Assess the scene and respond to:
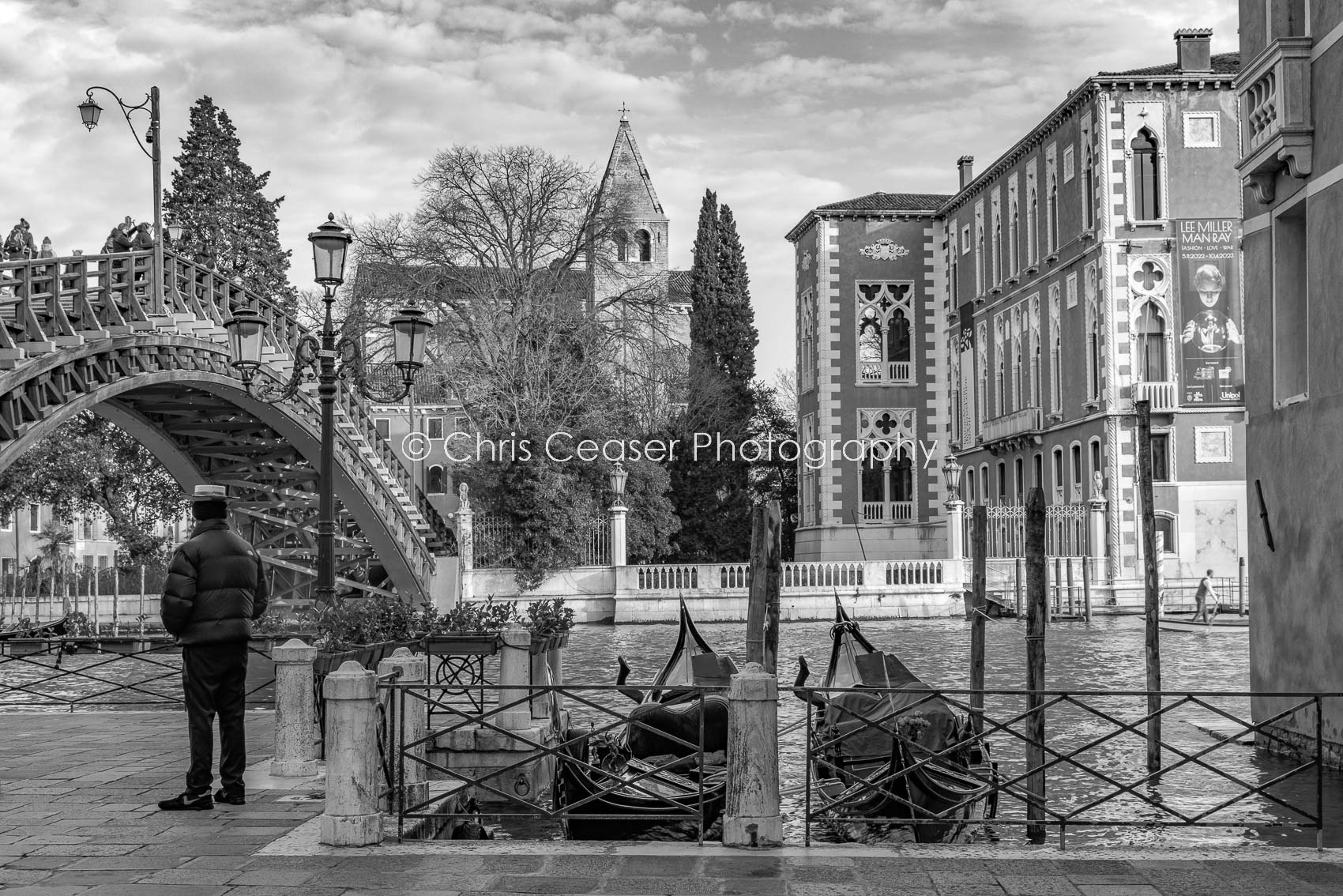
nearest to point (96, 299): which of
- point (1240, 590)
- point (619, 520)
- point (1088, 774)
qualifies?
point (1088, 774)

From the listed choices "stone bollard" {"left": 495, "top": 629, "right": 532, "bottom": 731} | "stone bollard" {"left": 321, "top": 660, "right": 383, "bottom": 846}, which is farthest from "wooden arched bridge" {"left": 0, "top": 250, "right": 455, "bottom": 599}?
"stone bollard" {"left": 321, "top": 660, "right": 383, "bottom": 846}

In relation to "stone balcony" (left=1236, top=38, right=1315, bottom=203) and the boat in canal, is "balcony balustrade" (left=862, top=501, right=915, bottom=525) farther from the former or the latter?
"stone balcony" (left=1236, top=38, right=1315, bottom=203)

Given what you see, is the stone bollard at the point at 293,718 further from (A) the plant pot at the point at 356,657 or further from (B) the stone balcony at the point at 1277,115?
(B) the stone balcony at the point at 1277,115

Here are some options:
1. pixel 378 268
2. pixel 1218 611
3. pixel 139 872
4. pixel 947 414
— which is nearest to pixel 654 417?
pixel 947 414

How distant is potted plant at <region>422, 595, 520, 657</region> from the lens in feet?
43.3

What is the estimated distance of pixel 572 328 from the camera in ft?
119

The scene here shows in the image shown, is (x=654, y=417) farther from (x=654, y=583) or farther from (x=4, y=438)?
(x=4, y=438)

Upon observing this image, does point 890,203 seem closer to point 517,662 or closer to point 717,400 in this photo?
point 717,400

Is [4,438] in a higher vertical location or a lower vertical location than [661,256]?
lower

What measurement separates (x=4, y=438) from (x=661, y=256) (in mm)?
56210

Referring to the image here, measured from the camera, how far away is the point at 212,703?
8.12m

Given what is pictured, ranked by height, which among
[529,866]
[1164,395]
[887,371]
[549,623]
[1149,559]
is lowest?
[529,866]

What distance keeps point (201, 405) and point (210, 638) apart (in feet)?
54.8

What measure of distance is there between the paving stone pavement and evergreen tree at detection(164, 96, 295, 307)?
33.8 m
